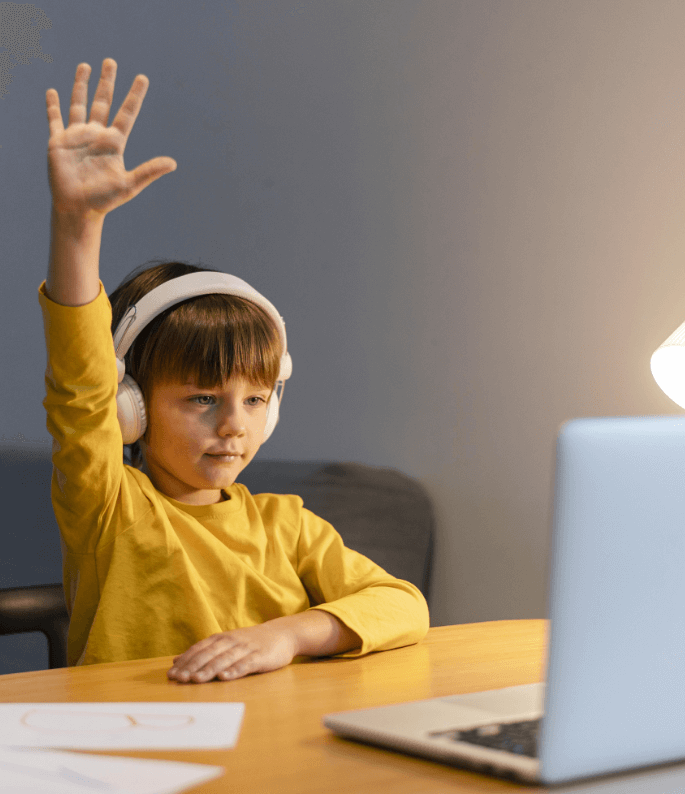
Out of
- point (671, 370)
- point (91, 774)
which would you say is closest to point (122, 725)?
point (91, 774)

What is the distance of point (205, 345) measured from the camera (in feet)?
3.72

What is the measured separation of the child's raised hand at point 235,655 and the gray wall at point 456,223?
969 millimetres

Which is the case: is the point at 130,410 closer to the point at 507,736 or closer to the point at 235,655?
the point at 235,655

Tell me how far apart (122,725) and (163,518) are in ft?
1.72

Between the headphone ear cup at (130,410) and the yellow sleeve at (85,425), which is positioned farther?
the headphone ear cup at (130,410)

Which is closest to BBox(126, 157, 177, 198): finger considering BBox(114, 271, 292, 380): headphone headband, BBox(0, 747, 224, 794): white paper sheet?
BBox(114, 271, 292, 380): headphone headband

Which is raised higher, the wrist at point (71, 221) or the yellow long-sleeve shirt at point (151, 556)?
the wrist at point (71, 221)

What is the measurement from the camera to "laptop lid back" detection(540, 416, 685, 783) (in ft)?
1.37

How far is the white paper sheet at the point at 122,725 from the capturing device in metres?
0.53

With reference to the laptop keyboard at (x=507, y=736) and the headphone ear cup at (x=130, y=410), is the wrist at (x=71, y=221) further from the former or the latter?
the laptop keyboard at (x=507, y=736)

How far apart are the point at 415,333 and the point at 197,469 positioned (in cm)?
90

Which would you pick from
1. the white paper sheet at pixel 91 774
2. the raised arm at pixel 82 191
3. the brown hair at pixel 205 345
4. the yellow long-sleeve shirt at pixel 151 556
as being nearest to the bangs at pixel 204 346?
the brown hair at pixel 205 345

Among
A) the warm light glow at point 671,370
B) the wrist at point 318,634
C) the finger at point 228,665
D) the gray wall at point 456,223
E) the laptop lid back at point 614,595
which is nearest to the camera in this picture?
the laptop lid back at point 614,595

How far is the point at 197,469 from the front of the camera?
3.72 feet
